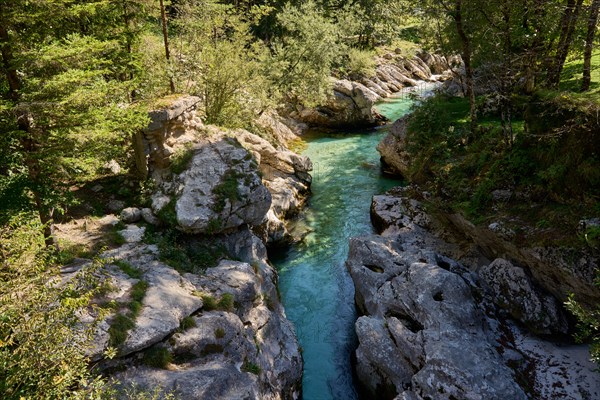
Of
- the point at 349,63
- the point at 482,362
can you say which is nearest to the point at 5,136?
the point at 482,362

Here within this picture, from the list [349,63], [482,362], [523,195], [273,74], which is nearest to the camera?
[482,362]

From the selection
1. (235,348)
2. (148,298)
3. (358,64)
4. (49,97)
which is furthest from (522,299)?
(358,64)

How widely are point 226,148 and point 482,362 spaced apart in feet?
38.2

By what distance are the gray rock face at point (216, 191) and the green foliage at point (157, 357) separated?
17.1ft

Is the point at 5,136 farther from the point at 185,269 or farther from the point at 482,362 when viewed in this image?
the point at 482,362

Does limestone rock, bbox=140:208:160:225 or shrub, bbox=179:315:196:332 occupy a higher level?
limestone rock, bbox=140:208:160:225

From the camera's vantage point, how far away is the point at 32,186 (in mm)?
8977

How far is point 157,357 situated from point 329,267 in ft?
31.8

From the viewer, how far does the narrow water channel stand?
41.8 feet

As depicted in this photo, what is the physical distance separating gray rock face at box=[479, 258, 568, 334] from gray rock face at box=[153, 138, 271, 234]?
8727 millimetres

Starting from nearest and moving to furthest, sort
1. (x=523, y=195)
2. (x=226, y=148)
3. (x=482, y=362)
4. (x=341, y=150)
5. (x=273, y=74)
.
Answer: (x=482, y=362), (x=523, y=195), (x=226, y=148), (x=273, y=74), (x=341, y=150)

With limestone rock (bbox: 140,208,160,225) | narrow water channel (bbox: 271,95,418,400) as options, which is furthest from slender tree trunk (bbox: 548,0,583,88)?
limestone rock (bbox: 140,208,160,225)

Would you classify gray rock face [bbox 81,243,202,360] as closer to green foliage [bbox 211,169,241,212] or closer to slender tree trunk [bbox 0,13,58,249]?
slender tree trunk [bbox 0,13,58,249]

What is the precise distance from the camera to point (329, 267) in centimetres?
1753
